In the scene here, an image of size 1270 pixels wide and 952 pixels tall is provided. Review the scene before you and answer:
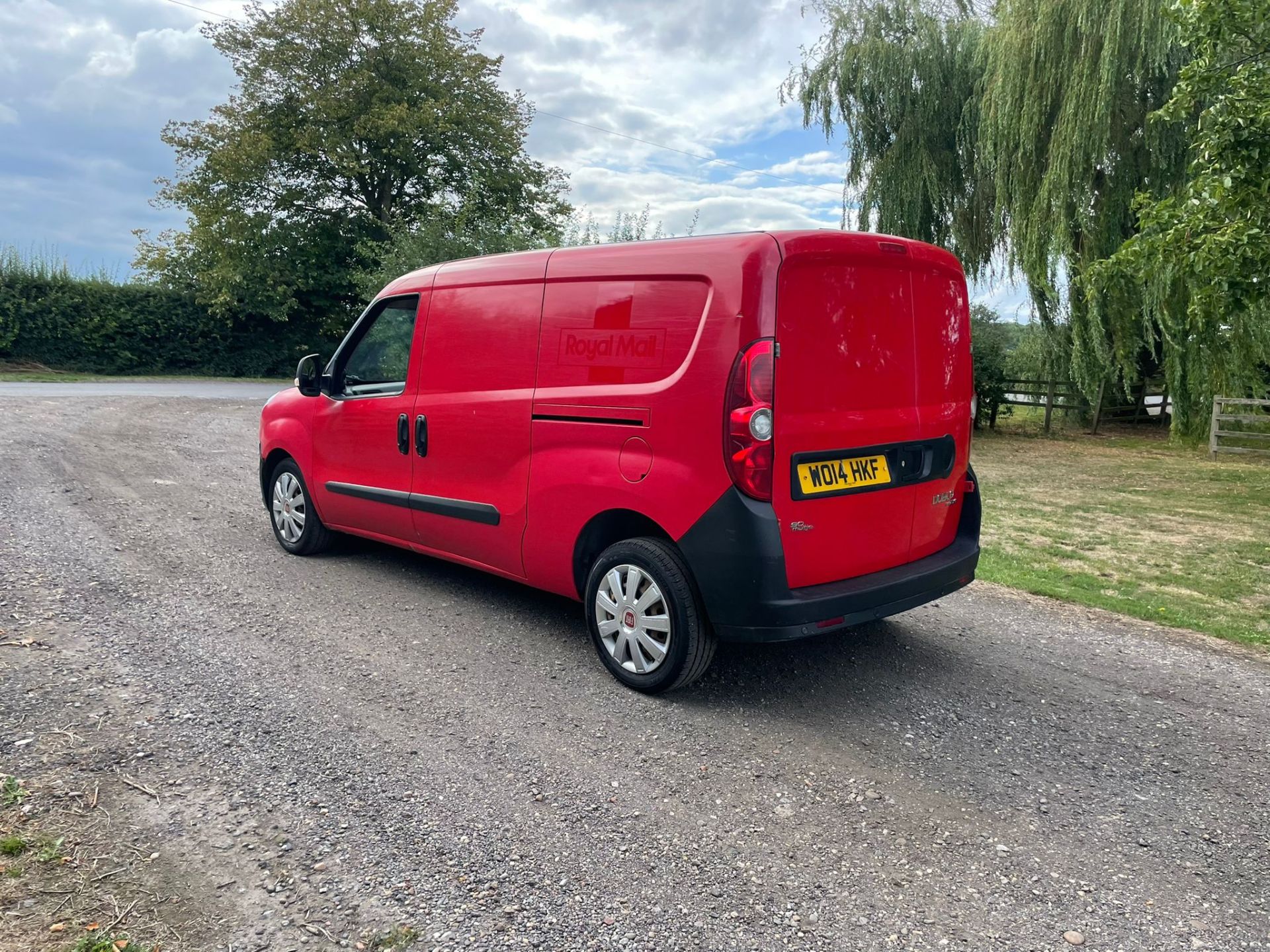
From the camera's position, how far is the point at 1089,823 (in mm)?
2922

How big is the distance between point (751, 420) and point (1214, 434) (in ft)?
46.8

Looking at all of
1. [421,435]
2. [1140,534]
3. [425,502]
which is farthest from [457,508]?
[1140,534]

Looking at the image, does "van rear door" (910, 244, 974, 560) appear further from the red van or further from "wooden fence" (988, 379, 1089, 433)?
"wooden fence" (988, 379, 1089, 433)

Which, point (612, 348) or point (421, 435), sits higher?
point (612, 348)

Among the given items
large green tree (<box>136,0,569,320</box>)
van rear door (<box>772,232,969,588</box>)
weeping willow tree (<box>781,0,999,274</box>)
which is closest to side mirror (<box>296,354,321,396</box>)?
van rear door (<box>772,232,969,588</box>)

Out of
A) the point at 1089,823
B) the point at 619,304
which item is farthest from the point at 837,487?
the point at 1089,823

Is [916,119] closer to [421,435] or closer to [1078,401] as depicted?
[1078,401]

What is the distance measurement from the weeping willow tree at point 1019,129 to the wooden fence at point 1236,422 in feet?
5.04

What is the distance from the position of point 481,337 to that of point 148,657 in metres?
2.28

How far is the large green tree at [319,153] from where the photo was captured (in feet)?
94.0

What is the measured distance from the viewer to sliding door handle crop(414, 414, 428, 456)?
4984mm

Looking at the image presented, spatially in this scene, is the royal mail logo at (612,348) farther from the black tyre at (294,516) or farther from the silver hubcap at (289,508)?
the silver hubcap at (289,508)

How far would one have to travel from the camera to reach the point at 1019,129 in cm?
1461

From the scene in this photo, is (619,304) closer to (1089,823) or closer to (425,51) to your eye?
(1089,823)
